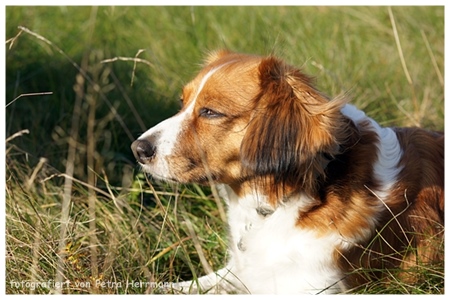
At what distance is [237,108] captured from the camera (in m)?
3.85

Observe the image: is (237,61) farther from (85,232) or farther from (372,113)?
(372,113)

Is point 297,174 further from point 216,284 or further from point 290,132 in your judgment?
point 216,284

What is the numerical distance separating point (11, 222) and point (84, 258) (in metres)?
0.48

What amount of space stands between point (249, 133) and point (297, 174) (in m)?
0.32

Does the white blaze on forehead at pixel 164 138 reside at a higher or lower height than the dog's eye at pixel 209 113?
lower

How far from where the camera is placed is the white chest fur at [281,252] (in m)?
3.90

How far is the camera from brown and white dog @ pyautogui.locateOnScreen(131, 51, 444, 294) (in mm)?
3783

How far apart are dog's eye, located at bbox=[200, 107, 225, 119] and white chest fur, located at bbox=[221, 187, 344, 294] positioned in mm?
481

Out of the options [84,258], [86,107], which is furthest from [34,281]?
[86,107]

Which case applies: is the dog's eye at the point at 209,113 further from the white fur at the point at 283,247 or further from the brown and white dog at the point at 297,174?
the white fur at the point at 283,247

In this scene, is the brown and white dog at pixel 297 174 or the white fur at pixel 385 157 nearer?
the brown and white dog at pixel 297 174

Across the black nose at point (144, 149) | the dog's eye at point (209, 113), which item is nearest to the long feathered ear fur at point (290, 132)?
the dog's eye at point (209, 113)

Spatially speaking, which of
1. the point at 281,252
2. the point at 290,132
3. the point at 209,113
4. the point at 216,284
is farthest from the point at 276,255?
the point at 209,113
